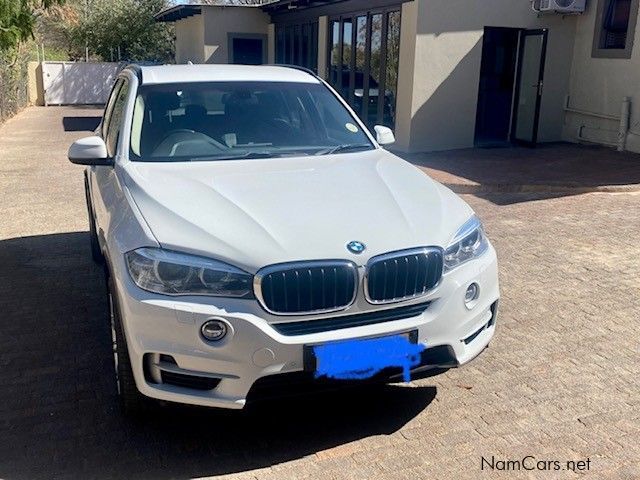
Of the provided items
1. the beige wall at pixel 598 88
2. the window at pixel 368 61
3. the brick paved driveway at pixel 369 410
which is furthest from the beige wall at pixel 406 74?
the brick paved driveway at pixel 369 410

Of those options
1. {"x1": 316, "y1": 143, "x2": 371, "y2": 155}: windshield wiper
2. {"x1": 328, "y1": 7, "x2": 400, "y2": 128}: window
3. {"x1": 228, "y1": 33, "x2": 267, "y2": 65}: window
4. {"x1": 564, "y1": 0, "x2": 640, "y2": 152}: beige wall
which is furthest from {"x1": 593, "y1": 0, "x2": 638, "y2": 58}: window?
{"x1": 228, "y1": 33, "x2": 267, "y2": 65}: window

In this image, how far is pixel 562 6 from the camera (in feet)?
41.5

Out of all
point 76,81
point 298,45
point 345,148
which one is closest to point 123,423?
point 345,148

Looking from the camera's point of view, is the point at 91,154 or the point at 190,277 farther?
the point at 91,154

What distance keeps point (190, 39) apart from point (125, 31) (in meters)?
8.16

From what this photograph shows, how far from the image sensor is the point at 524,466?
10.0 feet

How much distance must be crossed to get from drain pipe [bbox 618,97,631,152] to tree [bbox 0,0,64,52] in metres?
10.4

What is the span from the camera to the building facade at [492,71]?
487 inches

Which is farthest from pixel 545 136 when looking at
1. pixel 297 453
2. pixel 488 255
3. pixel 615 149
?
pixel 297 453

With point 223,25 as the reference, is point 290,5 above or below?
above

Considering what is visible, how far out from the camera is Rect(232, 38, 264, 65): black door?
69.1ft

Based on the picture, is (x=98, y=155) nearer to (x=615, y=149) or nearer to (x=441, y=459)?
(x=441, y=459)

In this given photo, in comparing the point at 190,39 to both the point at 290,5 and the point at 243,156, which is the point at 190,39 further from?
the point at 243,156

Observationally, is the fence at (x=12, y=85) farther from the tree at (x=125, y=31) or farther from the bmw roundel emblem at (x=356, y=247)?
the bmw roundel emblem at (x=356, y=247)
